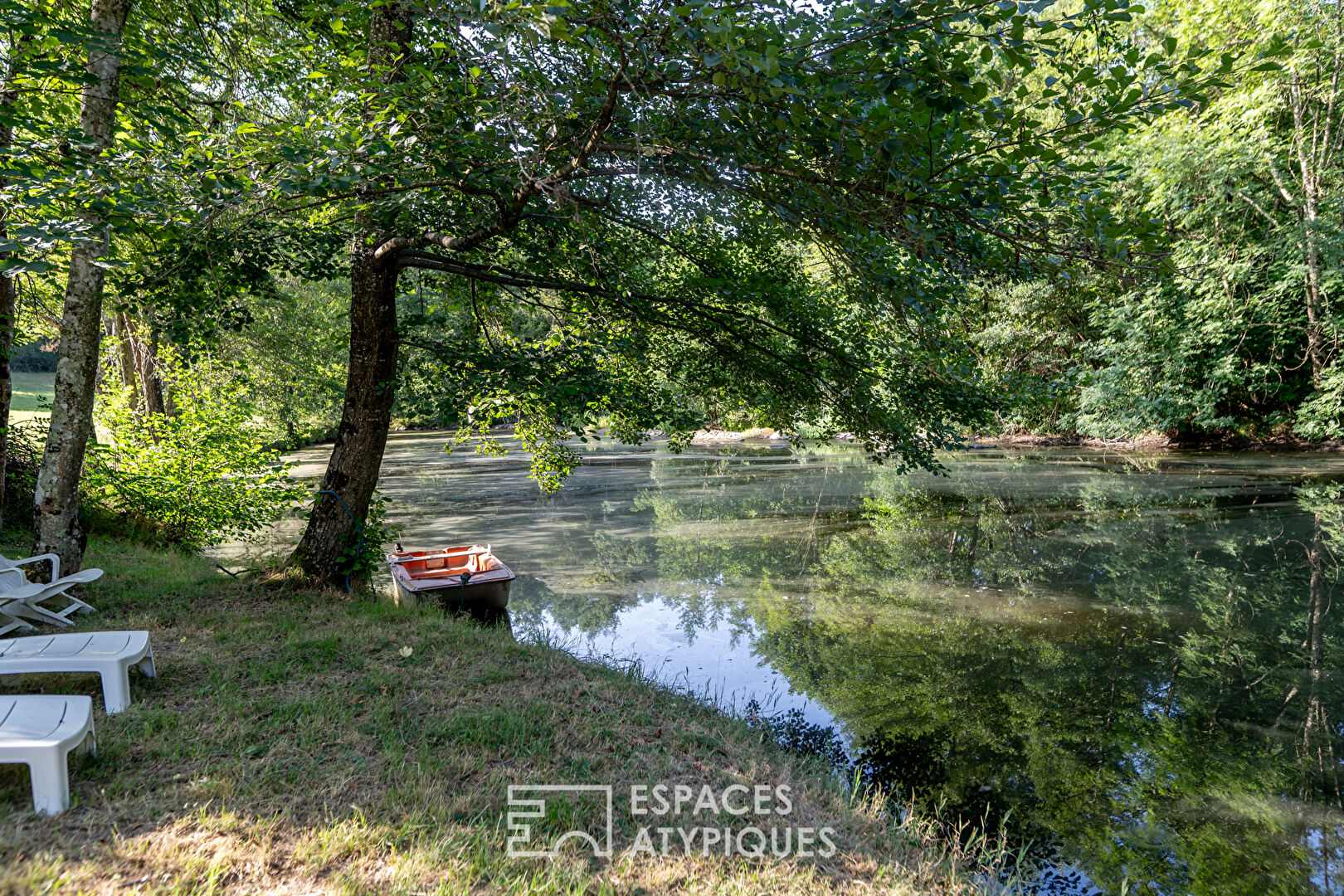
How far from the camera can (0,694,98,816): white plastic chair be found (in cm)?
266

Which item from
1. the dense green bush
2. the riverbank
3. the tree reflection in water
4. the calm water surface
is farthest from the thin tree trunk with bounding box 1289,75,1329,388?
the dense green bush

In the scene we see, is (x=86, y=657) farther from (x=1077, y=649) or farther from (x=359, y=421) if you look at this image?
(x=1077, y=649)

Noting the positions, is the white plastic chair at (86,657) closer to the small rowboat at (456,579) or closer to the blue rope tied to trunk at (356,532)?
the blue rope tied to trunk at (356,532)

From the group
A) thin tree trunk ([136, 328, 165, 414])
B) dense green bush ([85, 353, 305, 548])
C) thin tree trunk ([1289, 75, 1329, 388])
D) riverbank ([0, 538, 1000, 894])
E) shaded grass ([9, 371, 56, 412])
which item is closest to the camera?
riverbank ([0, 538, 1000, 894])

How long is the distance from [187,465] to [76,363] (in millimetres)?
4050

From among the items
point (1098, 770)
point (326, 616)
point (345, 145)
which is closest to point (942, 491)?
point (1098, 770)

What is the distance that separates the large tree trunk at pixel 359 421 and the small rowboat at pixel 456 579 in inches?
46.6

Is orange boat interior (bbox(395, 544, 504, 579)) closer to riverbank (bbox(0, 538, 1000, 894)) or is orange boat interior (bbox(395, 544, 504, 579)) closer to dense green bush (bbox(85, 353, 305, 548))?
dense green bush (bbox(85, 353, 305, 548))

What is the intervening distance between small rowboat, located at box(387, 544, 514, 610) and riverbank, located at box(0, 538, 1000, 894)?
2059 millimetres

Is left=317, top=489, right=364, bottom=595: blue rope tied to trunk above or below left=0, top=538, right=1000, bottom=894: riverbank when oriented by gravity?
above

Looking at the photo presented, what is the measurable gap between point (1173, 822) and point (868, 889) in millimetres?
3212

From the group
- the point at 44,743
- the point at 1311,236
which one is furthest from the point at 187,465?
the point at 1311,236

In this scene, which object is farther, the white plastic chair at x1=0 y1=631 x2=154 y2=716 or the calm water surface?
the calm water surface

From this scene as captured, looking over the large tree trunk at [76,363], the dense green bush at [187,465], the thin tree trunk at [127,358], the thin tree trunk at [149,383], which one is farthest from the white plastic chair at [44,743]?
the thin tree trunk at [127,358]
